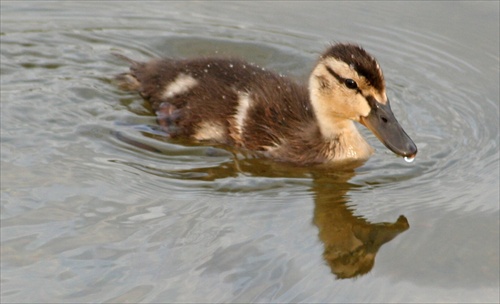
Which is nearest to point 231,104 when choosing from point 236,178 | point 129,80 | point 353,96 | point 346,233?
point 236,178

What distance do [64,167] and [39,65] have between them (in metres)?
1.34

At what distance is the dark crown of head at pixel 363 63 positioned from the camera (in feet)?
15.5

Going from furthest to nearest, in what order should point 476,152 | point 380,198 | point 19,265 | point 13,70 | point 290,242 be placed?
1. point 13,70
2. point 476,152
3. point 380,198
4. point 290,242
5. point 19,265

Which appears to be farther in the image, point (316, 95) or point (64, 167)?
point (316, 95)

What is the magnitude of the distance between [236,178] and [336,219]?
1.98 ft

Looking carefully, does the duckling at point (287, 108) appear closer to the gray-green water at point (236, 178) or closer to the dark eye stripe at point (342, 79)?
the dark eye stripe at point (342, 79)

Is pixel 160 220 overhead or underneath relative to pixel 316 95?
underneath

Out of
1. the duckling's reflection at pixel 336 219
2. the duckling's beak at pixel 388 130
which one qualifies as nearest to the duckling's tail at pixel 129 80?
the duckling's reflection at pixel 336 219

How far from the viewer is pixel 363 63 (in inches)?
186

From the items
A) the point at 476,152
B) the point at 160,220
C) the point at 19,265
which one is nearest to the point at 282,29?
the point at 476,152

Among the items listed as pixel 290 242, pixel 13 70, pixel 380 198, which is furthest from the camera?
pixel 13 70

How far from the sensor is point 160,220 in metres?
4.19

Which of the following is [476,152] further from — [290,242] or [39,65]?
[39,65]

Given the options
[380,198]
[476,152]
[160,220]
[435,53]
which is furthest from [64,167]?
[435,53]
